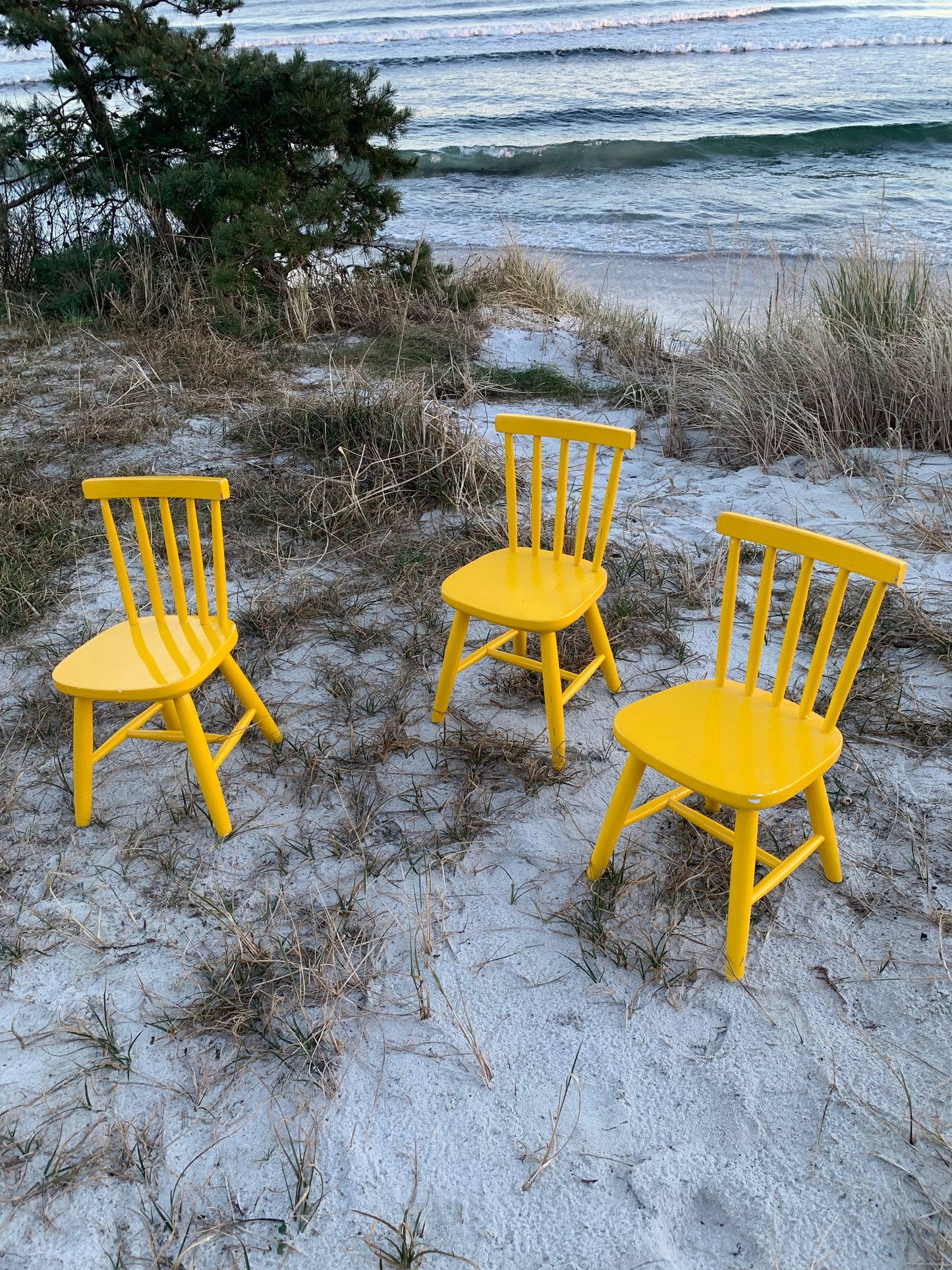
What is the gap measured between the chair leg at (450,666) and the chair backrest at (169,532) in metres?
0.73

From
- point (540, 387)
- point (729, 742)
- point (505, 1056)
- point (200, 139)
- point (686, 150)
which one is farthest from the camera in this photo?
point (686, 150)

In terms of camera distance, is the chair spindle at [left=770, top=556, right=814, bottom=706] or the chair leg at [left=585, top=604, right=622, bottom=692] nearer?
the chair spindle at [left=770, top=556, right=814, bottom=706]

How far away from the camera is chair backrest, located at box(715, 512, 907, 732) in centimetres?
204

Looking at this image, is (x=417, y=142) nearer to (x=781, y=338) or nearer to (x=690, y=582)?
(x=781, y=338)

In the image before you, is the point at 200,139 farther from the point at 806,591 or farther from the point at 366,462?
the point at 806,591

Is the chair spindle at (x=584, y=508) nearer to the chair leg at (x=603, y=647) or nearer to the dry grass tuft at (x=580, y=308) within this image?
the chair leg at (x=603, y=647)

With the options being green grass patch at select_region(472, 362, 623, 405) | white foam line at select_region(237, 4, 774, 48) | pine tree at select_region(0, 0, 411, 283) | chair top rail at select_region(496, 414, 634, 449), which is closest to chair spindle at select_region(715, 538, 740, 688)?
chair top rail at select_region(496, 414, 634, 449)

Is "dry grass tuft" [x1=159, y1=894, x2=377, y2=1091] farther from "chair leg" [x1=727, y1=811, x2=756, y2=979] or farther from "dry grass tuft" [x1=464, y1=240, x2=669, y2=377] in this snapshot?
"dry grass tuft" [x1=464, y1=240, x2=669, y2=377]

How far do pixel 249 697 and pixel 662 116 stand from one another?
16.9 meters

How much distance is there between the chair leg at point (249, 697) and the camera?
284 centimetres

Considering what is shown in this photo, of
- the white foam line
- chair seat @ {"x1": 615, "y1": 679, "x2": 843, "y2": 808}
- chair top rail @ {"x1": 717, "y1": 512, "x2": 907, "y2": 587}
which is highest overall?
the white foam line

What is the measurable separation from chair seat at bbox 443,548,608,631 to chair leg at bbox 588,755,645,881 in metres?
0.53

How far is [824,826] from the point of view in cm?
235

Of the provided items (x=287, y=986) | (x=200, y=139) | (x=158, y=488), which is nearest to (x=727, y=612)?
(x=287, y=986)
